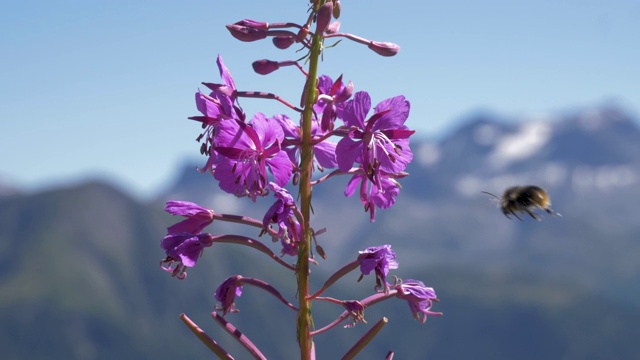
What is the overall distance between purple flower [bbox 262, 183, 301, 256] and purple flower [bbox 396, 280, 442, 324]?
2.53 ft

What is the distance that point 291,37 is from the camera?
5.53m

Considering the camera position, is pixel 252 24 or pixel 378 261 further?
pixel 252 24

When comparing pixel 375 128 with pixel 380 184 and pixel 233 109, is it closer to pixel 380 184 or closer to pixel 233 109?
pixel 380 184

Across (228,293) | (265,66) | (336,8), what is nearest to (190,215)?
(228,293)

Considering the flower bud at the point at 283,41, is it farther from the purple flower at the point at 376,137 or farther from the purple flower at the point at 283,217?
the purple flower at the point at 283,217

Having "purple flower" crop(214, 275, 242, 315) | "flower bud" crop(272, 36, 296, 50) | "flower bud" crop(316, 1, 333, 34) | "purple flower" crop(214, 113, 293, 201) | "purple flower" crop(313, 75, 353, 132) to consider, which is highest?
"flower bud" crop(316, 1, 333, 34)

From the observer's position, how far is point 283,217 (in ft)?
16.7

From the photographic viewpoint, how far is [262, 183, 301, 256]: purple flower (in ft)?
16.5

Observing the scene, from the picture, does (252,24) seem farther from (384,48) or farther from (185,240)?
(185,240)

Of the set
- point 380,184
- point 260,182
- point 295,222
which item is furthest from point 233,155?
point 380,184

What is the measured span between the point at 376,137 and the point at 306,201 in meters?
0.59

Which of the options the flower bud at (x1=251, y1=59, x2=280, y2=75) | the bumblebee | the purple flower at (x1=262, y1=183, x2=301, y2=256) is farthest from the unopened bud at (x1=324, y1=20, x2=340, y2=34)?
the bumblebee

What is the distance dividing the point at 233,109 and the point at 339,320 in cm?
149

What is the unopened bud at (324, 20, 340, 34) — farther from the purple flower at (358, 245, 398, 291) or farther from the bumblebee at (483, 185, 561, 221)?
the bumblebee at (483, 185, 561, 221)
